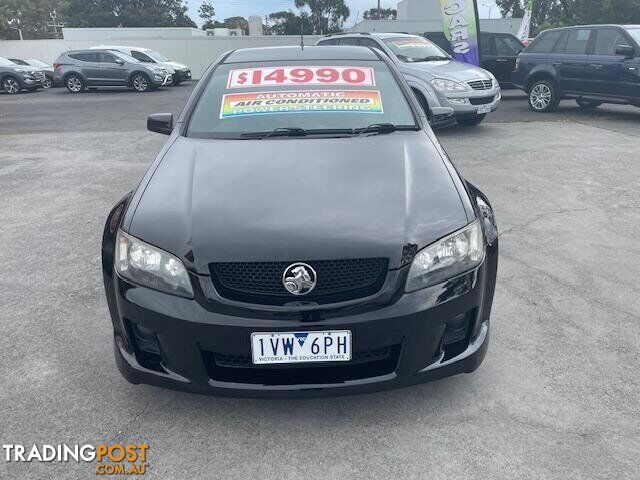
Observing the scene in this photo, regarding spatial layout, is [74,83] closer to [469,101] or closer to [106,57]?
[106,57]

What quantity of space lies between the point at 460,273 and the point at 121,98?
17171 millimetres

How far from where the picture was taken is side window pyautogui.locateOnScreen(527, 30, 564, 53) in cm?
1074

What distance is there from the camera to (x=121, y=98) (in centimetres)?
1728

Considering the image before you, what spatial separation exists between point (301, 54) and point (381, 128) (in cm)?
111

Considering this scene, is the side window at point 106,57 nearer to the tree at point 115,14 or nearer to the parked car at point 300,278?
the parked car at point 300,278

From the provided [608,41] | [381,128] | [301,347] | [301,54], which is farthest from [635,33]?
[301,347]

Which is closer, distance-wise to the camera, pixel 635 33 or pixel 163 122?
pixel 163 122

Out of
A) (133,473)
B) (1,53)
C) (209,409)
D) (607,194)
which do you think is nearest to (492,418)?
(209,409)

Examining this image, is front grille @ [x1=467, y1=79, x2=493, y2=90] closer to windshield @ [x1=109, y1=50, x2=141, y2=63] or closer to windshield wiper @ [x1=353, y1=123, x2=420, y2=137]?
windshield wiper @ [x1=353, y1=123, x2=420, y2=137]

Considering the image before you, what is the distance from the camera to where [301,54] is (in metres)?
3.90

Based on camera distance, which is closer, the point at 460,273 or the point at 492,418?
the point at 460,273

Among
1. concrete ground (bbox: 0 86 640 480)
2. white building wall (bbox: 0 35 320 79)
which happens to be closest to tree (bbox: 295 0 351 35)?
white building wall (bbox: 0 35 320 79)

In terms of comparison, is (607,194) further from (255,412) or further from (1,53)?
(1,53)

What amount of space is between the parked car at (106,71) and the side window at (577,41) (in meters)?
14.2
